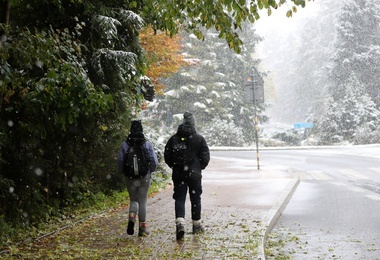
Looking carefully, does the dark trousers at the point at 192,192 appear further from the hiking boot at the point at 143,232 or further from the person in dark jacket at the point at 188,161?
the hiking boot at the point at 143,232

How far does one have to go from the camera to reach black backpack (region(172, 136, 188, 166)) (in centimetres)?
778

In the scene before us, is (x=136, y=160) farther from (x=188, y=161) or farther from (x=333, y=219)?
(x=333, y=219)

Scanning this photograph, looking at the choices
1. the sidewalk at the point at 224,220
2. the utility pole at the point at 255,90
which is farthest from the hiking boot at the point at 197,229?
the utility pole at the point at 255,90

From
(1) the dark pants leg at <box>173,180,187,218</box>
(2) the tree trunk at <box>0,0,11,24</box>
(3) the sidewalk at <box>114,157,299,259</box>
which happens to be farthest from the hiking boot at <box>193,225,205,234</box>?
(2) the tree trunk at <box>0,0,11,24</box>

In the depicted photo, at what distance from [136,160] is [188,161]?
769 mm

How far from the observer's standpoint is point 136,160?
7.68 metres

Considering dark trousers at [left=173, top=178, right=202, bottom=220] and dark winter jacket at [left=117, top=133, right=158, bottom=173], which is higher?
dark winter jacket at [left=117, top=133, right=158, bottom=173]

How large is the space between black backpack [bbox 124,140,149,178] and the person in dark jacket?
1.24 ft

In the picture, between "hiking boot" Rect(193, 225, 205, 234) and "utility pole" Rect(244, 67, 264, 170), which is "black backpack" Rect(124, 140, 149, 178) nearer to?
"hiking boot" Rect(193, 225, 205, 234)

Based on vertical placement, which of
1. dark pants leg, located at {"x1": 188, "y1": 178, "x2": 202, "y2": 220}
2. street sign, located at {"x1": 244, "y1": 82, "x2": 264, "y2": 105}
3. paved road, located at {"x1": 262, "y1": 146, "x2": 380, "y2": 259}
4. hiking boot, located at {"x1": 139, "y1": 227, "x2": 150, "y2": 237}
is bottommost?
paved road, located at {"x1": 262, "y1": 146, "x2": 380, "y2": 259}

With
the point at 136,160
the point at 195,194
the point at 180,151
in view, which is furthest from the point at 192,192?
the point at 136,160

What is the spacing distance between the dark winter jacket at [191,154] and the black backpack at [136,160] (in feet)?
1.29

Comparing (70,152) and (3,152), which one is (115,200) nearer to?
(70,152)

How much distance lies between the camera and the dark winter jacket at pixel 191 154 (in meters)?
7.79
